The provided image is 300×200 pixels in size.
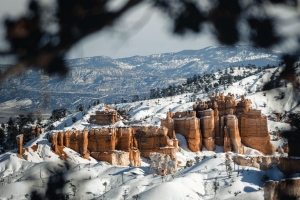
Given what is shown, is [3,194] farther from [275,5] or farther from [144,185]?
[275,5]

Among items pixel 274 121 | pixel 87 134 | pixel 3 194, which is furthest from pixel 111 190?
pixel 274 121

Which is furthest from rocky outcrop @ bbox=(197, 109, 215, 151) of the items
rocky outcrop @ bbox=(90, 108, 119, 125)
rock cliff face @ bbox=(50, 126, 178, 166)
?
rocky outcrop @ bbox=(90, 108, 119, 125)

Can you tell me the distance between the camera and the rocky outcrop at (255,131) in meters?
45.3

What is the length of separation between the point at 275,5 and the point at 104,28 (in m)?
1.27

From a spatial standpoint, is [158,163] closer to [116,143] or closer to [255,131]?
[116,143]

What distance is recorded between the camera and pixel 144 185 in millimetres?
32969

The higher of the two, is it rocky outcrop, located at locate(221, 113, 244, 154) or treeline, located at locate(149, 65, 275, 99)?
treeline, located at locate(149, 65, 275, 99)

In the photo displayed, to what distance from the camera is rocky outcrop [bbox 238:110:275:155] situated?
45344mm

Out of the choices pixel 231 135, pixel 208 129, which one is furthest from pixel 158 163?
pixel 231 135

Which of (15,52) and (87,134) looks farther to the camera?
(87,134)

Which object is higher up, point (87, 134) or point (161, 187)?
point (87, 134)

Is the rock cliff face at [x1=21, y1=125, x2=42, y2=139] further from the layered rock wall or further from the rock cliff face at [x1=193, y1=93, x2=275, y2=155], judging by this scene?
the rock cliff face at [x1=193, y1=93, x2=275, y2=155]

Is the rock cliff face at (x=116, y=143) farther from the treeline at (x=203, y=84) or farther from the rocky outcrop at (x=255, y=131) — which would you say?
A: the treeline at (x=203, y=84)

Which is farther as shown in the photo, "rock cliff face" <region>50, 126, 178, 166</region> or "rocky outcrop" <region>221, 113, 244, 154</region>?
"rocky outcrop" <region>221, 113, 244, 154</region>
